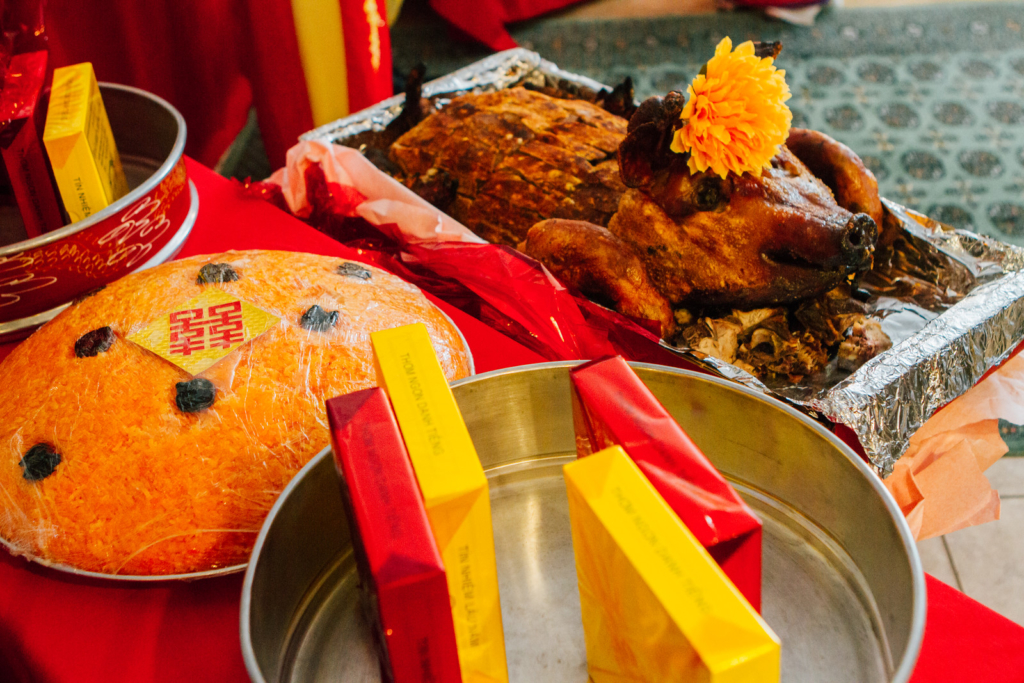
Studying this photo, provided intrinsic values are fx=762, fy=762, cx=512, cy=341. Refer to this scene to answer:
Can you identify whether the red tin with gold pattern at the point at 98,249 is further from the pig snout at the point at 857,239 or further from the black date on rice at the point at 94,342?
the pig snout at the point at 857,239

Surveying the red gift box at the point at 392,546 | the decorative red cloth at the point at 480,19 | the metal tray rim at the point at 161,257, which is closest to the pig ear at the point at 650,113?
the metal tray rim at the point at 161,257

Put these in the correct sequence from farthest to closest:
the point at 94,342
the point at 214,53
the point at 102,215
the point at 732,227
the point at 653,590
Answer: the point at 214,53 < the point at 732,227 < the point at 102,215 < the point at 94,342 < the point at 653,590

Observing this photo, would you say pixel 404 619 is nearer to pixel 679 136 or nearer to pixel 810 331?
pixel 679 136

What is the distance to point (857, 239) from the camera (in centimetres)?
113

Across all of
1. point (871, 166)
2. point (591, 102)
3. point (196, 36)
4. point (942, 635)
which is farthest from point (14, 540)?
point (871, 166)

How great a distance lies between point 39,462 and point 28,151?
46cm

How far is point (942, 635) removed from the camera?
27.2 inches

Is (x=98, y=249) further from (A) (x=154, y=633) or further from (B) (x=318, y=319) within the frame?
(A) (x=154, y=633)

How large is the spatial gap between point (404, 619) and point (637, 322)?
86 centimetres

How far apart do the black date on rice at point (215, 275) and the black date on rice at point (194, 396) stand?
17 centimetres

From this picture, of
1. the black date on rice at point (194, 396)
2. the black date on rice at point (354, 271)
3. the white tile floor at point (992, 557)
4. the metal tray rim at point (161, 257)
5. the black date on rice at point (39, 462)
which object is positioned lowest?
the white tile floor at point (992, 557)

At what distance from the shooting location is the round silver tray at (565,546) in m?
0.54

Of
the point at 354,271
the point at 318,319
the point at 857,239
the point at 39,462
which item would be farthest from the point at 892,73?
the point at 39,462

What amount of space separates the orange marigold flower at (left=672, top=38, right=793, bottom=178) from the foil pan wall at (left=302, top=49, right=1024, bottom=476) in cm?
29
